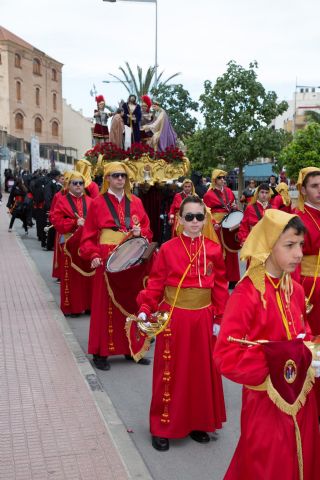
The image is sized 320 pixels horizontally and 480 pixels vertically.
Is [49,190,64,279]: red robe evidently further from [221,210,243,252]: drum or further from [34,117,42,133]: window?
[34,117,42,133]: window

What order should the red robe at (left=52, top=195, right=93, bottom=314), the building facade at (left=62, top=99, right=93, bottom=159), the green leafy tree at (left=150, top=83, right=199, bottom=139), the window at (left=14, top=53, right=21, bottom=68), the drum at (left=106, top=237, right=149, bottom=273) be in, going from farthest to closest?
1. the building facade at (left=62, top=99, right=93, bottom=159)
2. the window at (left=14, top=53, right=21, bottom=68)
3. the green leafy tree at (left=150, top=83, right=199, bottom=139)
4. the red robe at (left=52, top=195, right=93, bottom=314)
5. the drum at (left=106, top=237, right=149, bottom=273)

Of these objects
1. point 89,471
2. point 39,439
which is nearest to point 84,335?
point 39,439

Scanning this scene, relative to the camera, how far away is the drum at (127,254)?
247 inches

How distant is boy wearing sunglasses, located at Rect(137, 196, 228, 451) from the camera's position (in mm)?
4586

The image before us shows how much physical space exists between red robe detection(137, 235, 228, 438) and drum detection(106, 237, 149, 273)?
1.67m

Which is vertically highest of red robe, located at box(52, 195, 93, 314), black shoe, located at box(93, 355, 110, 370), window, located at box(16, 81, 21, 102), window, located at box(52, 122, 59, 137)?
window, located at box(16, 81, 21, 102)

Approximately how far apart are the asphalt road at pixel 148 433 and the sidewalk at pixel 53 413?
5.7 inches

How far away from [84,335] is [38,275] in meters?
4.18

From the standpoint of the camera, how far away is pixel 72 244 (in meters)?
8.99

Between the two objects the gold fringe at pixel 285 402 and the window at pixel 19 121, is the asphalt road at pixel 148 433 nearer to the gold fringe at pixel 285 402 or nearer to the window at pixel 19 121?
the gold fringe at pixel 285 402

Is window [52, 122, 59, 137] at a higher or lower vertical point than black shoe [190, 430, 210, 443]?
higher

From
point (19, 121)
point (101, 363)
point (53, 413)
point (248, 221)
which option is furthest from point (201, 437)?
point (19, 121)

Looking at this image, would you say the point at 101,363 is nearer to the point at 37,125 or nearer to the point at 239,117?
the point at 239,117

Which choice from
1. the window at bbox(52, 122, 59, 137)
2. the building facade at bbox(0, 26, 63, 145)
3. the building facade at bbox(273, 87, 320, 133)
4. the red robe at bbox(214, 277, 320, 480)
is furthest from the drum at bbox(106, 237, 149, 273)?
the building facade at bbox(273, 87, 320, 133)
